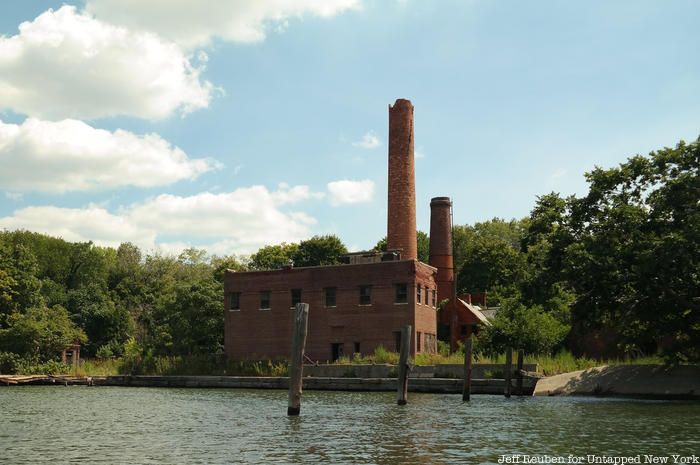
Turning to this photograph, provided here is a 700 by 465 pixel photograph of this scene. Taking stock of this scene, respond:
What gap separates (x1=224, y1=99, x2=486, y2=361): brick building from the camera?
5231 centimetres

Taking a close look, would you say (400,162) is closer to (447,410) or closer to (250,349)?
(250,349)

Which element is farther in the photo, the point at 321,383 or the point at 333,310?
the point at 333,310

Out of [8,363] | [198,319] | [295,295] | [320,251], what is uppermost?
[320,251]

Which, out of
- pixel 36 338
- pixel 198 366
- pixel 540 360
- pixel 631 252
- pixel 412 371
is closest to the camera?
pixel 631 252

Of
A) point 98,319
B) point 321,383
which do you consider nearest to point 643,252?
point 321,383

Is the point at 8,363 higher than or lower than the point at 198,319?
lower

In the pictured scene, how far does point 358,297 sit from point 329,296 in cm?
234

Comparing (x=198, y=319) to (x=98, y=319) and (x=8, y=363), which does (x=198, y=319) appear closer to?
(x=8, y=363)

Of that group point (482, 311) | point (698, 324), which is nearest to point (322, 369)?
point (698, 324)

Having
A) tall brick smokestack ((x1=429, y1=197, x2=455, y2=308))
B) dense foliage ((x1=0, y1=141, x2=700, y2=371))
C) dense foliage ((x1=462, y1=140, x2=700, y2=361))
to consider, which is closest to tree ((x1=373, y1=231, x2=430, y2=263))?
dense foliage ((x1=0, y1=141, x2=700, y2=371))

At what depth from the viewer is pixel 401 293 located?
52.2 m

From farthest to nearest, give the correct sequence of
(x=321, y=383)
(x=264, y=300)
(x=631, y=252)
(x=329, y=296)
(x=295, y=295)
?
1. (x=264, y=300)
2. (x=295, y=295)
3. (x=329, y=296)
4. (x=321, y=383)
5. (x=631, y=252)

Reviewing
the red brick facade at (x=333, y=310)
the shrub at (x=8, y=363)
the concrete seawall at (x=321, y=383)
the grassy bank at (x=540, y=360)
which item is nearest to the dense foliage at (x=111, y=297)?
the shrub at (x=8, y=363)

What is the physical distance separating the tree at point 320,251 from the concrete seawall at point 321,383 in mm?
34540
